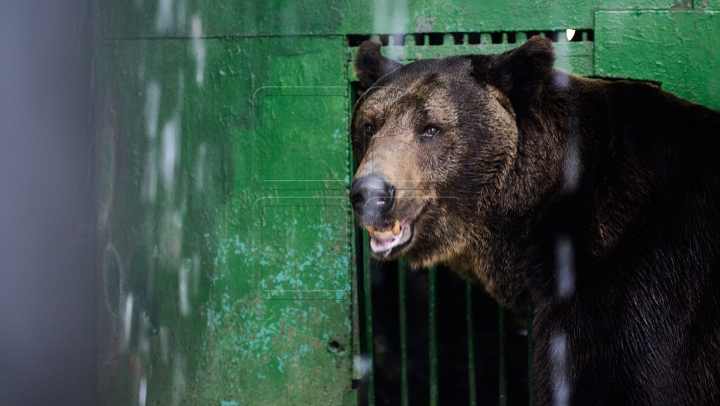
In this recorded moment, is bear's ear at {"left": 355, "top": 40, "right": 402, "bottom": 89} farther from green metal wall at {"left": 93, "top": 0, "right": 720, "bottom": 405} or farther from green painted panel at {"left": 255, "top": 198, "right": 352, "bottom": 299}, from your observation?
green painted panel at {"left": 255, "top": 198, "right": 352, "bottom": 299}

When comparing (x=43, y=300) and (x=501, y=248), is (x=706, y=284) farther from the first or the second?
(x=43, y=300)

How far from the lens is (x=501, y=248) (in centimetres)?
354

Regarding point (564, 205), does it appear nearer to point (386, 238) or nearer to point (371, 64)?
point (386, 238)

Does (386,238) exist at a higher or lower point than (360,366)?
higher

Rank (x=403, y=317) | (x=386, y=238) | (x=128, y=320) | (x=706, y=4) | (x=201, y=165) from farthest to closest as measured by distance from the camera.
→ (x=128, y=320) < (x=201, y=165) < (x=403, y=317) < (x=706, y=4) < (x=386, y=238)

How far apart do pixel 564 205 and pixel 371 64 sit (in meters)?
1.39

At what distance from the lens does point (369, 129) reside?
11.7ft

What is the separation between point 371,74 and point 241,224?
1487mm

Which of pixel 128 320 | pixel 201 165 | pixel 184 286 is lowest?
pixel 128 320

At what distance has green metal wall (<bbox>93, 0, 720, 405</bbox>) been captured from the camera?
14.8ft

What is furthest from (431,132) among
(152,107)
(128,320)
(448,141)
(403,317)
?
(128,320)

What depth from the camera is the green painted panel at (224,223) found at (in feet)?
14.9

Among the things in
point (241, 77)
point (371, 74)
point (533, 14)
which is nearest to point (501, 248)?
point (371, 74)

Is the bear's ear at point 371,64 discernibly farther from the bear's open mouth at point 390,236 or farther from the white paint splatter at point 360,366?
the white paint splatter at point 360,366
